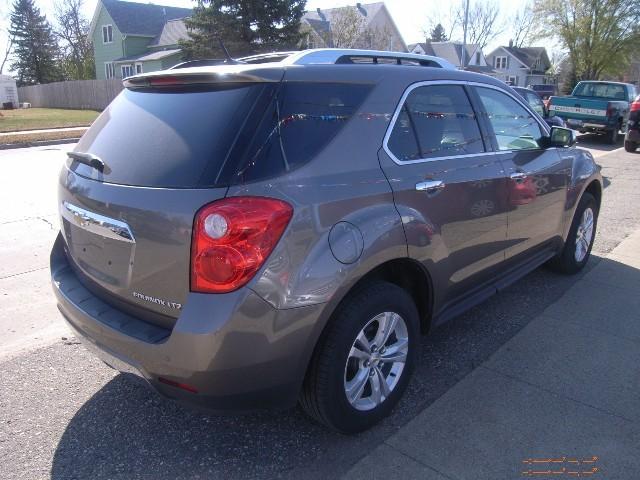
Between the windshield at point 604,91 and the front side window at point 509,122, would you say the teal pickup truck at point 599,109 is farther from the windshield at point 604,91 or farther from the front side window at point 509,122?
the front side window at point 509,122

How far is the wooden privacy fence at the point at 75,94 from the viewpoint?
1373 inches

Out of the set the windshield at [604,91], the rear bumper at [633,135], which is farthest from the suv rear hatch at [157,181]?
the windshield at [604,91]

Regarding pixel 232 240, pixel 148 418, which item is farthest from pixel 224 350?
pixel 148 418

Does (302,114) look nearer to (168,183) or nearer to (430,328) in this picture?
(168,183)

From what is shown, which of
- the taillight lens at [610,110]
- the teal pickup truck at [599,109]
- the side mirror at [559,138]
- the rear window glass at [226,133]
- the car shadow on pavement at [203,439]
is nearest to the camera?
the rear window glass at [226,133]

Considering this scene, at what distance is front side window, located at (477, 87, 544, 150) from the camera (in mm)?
3729

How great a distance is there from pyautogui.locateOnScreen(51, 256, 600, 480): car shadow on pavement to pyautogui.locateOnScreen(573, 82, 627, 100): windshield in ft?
57.4

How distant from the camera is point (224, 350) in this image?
2184 millimetres

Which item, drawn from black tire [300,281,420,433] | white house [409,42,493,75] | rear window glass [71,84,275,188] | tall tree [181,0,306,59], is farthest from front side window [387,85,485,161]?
white house [409,42,493,75]

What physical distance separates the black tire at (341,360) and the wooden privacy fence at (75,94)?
1312 inches

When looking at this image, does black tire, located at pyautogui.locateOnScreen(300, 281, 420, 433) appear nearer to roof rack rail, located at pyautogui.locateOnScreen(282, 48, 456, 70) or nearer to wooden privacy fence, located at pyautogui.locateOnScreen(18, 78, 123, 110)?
roof rack rail, located at pyautogui.locateOnScreen(282, 48, 456, 70)

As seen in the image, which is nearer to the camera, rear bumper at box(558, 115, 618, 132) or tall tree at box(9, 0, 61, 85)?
rear bumper at box(558, 115, 618, 132)

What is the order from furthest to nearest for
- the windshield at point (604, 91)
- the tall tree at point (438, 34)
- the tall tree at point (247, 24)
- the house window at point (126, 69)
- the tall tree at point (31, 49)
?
the tall tree at point (438, 34)
the tall tree at point (31, 49)
the house window at point (126, 69)
the tall tree at point (247, 24)
the windshield at point (604, 91)

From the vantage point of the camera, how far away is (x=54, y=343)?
3.74 metres
